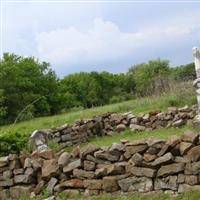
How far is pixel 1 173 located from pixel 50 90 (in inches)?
1404

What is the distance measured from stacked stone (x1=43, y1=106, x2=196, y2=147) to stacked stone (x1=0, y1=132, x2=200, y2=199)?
603cm

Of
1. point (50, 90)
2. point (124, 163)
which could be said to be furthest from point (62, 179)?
point (50, 90)

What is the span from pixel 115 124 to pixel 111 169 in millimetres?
9127

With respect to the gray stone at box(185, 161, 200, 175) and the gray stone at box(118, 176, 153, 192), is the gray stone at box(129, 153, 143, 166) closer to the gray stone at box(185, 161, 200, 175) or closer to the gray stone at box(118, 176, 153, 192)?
the gray stone at box(118, 176, 153, 192)

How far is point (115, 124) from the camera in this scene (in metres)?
16.3

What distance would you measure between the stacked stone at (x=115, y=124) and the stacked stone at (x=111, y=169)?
238 inches

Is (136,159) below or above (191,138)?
below

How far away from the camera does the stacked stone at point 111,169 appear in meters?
6.69

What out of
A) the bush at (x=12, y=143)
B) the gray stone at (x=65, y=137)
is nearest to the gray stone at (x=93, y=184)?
the bush at (x=12, y=143)

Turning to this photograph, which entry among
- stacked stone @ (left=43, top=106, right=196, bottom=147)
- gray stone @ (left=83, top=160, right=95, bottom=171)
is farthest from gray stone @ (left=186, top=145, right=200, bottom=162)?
stacked stone @ (left=43, top=106, right=196, bottom=147)

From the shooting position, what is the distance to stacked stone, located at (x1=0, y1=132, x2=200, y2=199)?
6.69 meters

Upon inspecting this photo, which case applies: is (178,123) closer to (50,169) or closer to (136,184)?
(50,169)

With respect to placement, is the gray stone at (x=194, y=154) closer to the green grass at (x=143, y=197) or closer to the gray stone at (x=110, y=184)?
the green grass at (x=143, y=197)

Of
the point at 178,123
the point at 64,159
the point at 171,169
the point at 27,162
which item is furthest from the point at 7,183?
the point at 178,123
